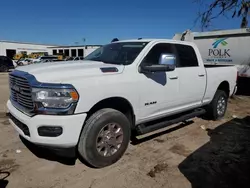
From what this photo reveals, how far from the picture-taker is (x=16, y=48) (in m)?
65.1

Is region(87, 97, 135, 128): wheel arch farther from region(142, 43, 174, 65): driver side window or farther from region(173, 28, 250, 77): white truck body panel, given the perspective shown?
region(173, 28, 250, 77): white truck body panel

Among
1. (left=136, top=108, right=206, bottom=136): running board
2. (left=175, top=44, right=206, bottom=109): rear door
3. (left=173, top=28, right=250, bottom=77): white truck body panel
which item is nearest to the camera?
(left=136, top=108, right=206, bottom=136): running board

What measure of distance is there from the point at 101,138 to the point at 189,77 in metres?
2.43

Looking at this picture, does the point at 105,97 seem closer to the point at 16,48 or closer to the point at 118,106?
the point at 118,106

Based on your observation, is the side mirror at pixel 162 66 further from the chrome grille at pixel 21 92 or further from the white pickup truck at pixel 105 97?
the chrome grille at pixel 21 92

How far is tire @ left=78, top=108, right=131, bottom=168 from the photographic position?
345cm

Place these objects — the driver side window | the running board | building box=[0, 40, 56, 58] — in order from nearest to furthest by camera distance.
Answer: the running board → the driver side window → building box=[0, 40, 56, 58]

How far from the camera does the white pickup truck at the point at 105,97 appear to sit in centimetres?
321

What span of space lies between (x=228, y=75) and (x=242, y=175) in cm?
357

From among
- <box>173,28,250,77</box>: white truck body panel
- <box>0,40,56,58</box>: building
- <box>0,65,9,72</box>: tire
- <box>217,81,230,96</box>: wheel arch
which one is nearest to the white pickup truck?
<box>217,81,230,96</box>: wheel arch

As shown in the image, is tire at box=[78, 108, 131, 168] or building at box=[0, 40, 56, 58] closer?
tire at box=[78, 108, 131, 168]

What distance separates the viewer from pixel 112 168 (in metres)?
3.75

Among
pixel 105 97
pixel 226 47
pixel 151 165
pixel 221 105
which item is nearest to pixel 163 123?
pixel 151 165

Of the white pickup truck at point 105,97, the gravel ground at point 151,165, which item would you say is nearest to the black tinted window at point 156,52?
the white pickup truck at point 105,97
